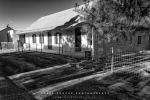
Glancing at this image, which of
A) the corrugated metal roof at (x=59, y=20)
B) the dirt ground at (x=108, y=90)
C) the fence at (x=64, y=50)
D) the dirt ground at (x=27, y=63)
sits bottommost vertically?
the dirt ground at (x=108, y=90)

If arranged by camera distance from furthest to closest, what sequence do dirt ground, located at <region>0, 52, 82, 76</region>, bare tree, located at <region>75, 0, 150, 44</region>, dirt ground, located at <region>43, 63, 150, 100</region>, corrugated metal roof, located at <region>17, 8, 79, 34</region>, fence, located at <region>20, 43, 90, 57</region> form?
corrugated metal roof, located at <region>17, 8, 79, 34</region>
fence, located at <region>20, 43, 90, 57</region>
dirt ground, located at <region>0, 52, 82, 76</region>
bare tree, located at <region>75, 0, 150, 44</region>
dirt ground, located at <region>43, 63, 150, 100</region>

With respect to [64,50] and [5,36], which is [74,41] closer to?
[64,50]

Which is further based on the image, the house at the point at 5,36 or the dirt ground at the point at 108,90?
the house at the point at 5,36

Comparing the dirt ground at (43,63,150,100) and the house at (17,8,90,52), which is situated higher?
the house at (17,8,90,52)

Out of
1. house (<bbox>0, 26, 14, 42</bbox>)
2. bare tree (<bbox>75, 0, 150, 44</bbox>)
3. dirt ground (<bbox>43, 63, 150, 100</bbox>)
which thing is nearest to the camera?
dirt ground (<bbox>43, 63, 150, 100</bbox>)

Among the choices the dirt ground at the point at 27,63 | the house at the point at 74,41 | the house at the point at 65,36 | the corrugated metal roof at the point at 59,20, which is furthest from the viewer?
the corrugated metal roof at the point at 59,20

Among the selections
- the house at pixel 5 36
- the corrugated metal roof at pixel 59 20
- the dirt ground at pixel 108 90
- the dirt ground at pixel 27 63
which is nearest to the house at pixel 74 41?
the corrugated metal roof at pixel 59 20

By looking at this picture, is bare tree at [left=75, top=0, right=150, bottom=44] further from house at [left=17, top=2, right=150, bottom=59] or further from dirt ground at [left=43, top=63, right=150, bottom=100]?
house at [left=17, top=2, right=150, bottom=59]

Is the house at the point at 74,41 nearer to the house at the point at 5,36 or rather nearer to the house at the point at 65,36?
the house at the point at 65,36

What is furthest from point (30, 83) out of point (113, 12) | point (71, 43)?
point (71, 43)

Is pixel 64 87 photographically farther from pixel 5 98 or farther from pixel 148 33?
pixel 148 33

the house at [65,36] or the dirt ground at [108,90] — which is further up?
the house at [65,36]

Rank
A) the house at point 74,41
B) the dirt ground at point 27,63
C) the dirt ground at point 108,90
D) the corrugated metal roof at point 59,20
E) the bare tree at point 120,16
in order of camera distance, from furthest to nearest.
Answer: the corrugated metal roof at point 59,20
the house at point 74,41
the dirt ground at point 27,63
the bare tree at point 120,16
the dirt ground at point 108,90

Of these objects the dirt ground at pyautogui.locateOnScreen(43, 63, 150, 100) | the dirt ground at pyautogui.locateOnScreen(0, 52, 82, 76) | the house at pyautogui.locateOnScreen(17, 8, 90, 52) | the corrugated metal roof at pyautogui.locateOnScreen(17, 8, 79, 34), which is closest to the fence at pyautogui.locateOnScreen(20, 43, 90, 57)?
the house at pyautogui.locateOnScreen(17, 8, 90, 52)
